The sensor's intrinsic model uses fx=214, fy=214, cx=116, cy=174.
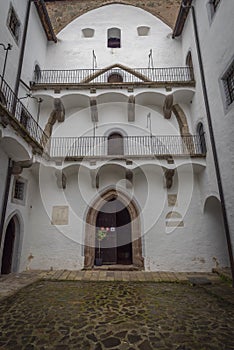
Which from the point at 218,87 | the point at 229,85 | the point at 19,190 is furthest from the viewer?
the point at 19,190

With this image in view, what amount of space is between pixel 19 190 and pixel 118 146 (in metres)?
5.21

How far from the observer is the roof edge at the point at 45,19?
38.1 ft

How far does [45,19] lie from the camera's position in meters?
12.5

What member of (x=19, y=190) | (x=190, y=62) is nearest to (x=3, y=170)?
(x=19, y=190)

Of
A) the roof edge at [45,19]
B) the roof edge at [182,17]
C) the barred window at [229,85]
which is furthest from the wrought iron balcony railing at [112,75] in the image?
the barred window at [229,85]

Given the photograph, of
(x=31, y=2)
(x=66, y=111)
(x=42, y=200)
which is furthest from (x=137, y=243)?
(x=31, y=2)

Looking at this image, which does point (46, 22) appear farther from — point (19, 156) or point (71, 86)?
point (19, 156)

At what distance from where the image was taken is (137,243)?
9.67 m

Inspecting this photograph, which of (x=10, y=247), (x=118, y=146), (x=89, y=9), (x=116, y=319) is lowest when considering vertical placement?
(x=116, y=319)

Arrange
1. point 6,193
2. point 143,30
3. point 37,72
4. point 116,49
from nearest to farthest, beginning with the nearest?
point 6,193
point 37,72
point 116,49
point 143,30

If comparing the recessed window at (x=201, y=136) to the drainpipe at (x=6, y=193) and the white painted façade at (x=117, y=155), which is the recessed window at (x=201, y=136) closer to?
the white painted façade at (x=117, y=155)

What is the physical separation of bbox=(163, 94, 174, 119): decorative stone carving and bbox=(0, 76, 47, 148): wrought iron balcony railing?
6411 mm

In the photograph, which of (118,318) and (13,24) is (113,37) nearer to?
(13,24)

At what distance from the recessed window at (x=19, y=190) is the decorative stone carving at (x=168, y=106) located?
7831mm
